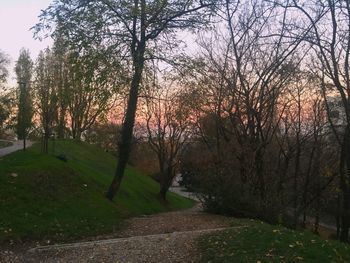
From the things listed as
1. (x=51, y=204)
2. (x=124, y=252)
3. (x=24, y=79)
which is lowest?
(x=124, y=252)

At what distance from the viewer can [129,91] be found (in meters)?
18.8

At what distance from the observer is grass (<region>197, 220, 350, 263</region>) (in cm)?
860

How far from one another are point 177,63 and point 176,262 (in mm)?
11342

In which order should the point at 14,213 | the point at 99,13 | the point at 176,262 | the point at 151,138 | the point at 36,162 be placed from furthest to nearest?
the point at 151,138 → the point at 36,162 → the point at 99,13 → the point at 14,213 → the point at 176,262

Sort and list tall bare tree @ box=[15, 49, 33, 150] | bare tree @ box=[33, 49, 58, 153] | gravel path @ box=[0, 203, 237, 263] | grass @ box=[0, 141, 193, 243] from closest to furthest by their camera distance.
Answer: gravel path @ box=[0, 203, 237, 263], grass @ box=[0, 141, 193, 243], bare tree @ box=[33, 49, 58, 153], tall bare tree @ box=[15, 49, 33, 150]

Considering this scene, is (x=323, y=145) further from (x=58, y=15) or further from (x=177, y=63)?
(x=58, y=15)

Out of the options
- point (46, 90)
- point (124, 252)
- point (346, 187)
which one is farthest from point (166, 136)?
point (124, 252)

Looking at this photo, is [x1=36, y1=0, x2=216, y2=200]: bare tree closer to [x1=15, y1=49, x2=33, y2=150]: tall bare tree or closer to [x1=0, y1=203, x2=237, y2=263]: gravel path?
[x1=0, y1=203, x2=237, y2=263]: gravel path

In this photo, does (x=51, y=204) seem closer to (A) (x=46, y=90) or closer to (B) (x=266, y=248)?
(B) (x=266, y=248)

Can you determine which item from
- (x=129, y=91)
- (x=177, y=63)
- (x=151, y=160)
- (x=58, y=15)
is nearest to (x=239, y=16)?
(x=177, y=63)

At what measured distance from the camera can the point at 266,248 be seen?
9148mm

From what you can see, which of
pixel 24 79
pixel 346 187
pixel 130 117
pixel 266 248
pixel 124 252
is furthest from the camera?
pixel 24 79

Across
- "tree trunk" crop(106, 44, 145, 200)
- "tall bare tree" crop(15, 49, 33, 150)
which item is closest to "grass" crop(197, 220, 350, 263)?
"tree trunk" crop(106, 44, 145, 200)

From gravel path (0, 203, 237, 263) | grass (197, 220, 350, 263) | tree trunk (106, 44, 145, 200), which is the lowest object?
gravel path (0, 203, 237, 263)
